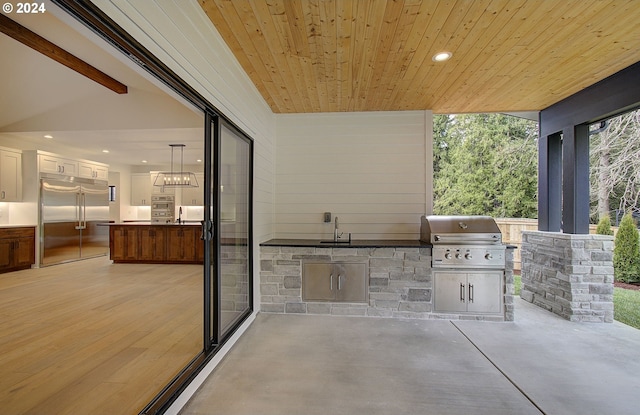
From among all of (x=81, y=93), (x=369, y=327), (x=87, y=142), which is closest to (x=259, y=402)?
(x=369, y=327)

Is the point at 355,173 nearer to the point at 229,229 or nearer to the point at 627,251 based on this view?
the point at 229,229

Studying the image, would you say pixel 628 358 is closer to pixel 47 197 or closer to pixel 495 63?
pixel 495 63

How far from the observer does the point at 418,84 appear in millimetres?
3229

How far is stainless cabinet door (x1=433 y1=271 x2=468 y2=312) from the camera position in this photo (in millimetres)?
3453

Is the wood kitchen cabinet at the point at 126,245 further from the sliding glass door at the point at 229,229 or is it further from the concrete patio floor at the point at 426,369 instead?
the concrete patio floor at the point at 426,369

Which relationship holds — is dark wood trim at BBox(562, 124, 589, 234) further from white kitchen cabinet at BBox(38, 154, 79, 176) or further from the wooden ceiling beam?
white kitchen cabinet at BBox(38, 154, 79, 176)

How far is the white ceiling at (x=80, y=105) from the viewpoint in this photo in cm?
372

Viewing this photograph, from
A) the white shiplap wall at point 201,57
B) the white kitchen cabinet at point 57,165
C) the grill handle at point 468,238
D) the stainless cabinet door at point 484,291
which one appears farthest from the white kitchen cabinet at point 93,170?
the stainless cabinet door at point 484,291

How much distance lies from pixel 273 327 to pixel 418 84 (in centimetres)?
326

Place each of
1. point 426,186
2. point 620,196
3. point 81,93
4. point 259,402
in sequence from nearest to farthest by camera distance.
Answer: point 259,402 < point 426,186 < point 81,93 < point 620,196

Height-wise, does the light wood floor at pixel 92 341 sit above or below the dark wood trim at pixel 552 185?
below

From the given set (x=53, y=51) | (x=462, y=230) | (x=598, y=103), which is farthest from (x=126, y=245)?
(x=598, y=103)

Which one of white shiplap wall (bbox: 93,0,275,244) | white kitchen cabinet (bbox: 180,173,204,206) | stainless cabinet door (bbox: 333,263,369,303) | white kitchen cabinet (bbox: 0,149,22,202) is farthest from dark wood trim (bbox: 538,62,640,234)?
white kitchen cabinet (bbox: 0,149,22,202)

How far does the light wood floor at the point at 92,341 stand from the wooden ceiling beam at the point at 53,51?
3103 millimetres
